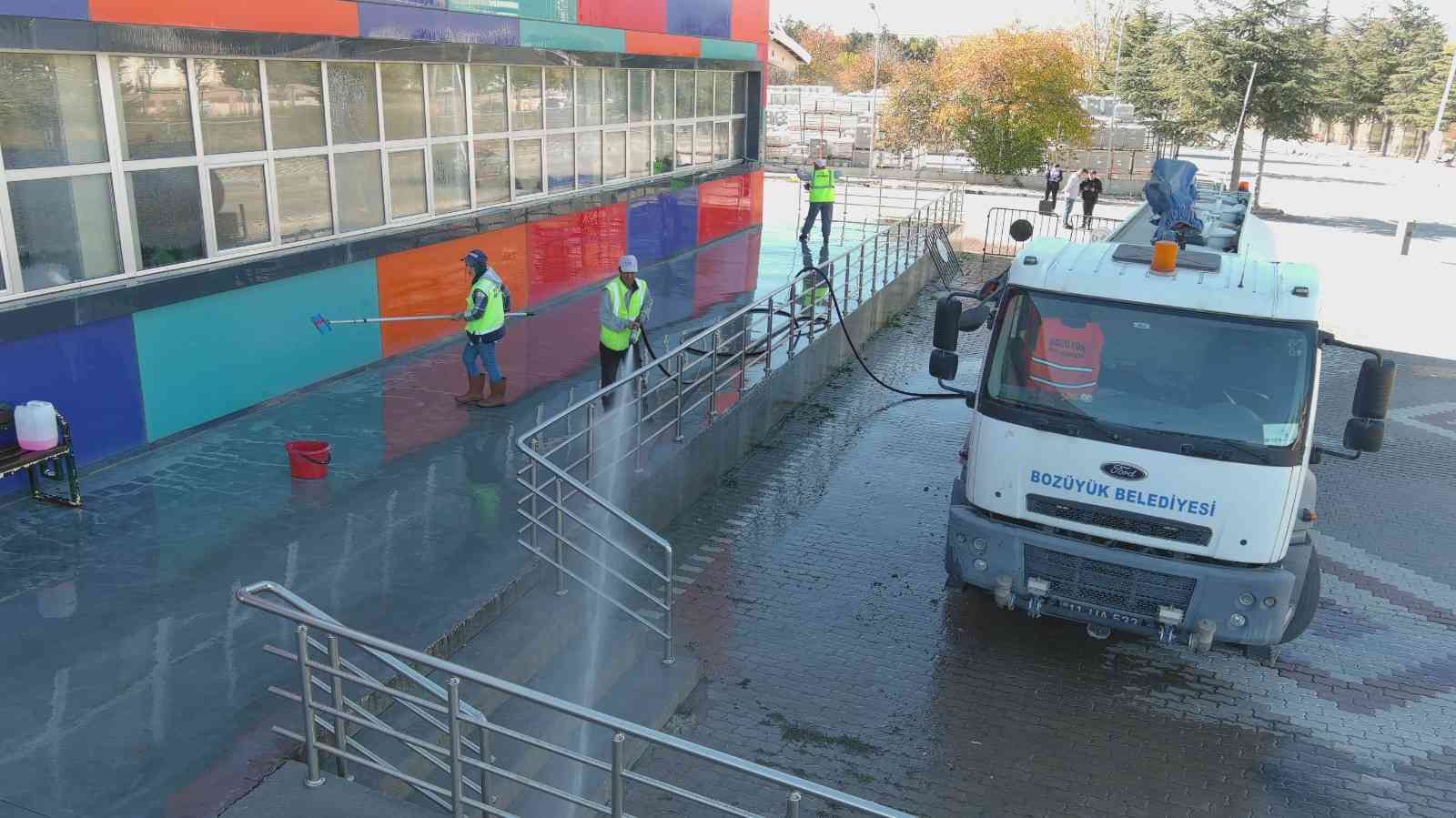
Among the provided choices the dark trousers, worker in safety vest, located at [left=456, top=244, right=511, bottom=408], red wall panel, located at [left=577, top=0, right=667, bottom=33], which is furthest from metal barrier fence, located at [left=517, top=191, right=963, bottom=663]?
the dark trousers

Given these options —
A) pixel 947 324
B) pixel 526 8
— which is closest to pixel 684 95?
pixel 526 8

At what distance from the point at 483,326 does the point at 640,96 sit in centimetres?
923

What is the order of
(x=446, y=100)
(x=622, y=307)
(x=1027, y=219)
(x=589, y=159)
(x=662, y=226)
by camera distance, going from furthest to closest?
(x=1027, y=219) → (x=662, y=226) → (x=589, y=159) → (x=446, y=100) → (x=622, y=307)

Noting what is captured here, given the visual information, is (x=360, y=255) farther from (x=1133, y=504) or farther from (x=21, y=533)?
(x=1133, y=504)

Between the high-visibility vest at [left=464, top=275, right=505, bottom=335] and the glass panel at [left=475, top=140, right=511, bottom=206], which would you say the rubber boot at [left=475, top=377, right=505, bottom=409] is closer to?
the high-visibility vest at [left=464, top=275, right=505, bottom=335]

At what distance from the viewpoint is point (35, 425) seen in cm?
722

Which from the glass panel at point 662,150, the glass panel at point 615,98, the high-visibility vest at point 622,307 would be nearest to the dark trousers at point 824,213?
the glass panel at point 662,150

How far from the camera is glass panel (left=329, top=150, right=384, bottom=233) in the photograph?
11109 millimetres

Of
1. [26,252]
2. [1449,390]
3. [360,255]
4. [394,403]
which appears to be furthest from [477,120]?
[1449,390]

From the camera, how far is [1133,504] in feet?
21.9

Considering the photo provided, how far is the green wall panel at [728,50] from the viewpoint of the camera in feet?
64.0

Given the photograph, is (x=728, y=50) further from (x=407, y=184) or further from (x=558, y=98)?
(x=407, y=184)

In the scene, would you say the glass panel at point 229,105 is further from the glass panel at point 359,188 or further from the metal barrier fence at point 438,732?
the metal barrier fence at point 438,732

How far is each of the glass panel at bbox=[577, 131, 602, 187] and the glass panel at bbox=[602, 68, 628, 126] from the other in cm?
44
